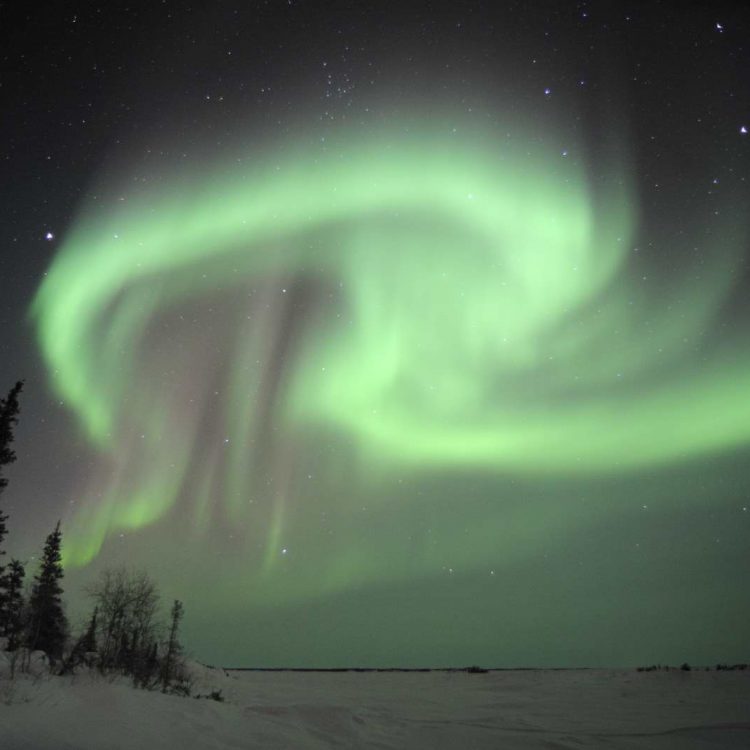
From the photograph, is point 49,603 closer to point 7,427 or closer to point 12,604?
point 12,604

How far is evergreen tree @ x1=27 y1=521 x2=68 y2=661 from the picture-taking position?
141 feet

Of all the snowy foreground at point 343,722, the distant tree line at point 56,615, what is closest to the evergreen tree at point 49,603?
the distant tree line at point 56,615

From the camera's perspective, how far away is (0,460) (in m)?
31.9

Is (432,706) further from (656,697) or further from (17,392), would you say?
(17,392)

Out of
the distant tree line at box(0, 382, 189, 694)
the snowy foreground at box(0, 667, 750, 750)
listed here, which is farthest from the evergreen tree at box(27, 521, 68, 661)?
the snowy foreground at box(0, 667, 750, 750)

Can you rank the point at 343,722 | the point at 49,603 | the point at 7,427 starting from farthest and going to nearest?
the point at 49,603 < the point at 7,427 < the point at 343,722

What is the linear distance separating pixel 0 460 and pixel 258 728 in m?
25.5

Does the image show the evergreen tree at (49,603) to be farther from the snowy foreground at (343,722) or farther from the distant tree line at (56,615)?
the snowy foreground at (343,722)

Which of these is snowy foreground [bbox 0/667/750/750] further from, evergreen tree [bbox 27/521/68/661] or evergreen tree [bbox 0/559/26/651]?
evergreen tree [bbox 27/521/68/661]

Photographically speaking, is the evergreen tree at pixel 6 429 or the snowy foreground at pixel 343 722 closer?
the snowy foreground at pixel 343 722

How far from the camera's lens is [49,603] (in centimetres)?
4678

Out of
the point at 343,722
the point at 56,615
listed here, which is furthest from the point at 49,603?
the point at 343,722

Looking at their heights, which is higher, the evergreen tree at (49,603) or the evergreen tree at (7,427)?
the evergreen tree at (7,427)

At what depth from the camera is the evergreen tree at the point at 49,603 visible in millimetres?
43062
